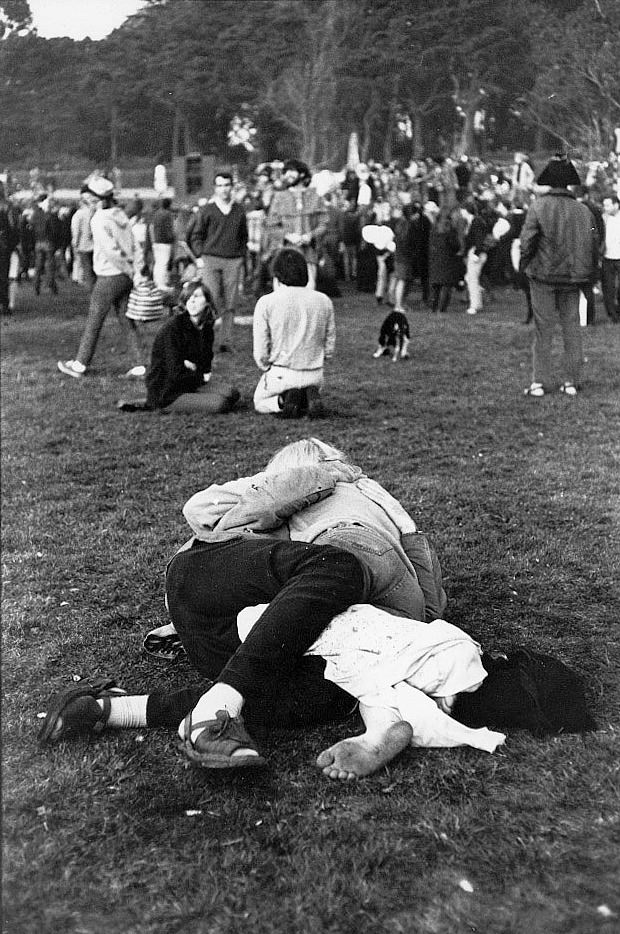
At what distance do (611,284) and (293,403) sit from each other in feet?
24.4

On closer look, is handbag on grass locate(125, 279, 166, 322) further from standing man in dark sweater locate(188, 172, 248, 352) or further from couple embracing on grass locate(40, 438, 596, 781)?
couple embracing on grass locate(40, 438, 596, 781)

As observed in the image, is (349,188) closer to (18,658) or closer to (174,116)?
(174,116)

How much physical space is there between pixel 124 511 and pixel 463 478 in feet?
6.66

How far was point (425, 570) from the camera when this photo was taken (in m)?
3.51

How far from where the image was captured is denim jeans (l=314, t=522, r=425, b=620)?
3.11 meters

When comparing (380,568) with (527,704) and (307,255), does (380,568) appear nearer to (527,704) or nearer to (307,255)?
(527,704)

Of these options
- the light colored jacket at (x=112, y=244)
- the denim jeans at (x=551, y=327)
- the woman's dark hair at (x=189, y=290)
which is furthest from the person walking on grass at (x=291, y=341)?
the light colored jacket at (x=112, y=244)

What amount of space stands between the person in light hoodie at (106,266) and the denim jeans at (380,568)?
7.22 metres

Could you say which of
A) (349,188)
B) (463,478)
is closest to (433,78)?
(463,478)

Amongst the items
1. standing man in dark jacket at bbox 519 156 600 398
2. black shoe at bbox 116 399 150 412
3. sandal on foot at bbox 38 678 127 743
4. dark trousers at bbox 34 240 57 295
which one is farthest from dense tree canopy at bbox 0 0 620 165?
dark trousers at bbox 34 240 57 295

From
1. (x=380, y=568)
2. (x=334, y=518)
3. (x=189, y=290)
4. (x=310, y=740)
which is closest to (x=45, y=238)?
(x=189, y=290)

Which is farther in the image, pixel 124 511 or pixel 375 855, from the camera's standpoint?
pixel 124 511

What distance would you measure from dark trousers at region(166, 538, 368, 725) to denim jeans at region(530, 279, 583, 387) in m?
6.04

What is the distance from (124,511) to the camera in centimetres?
569
